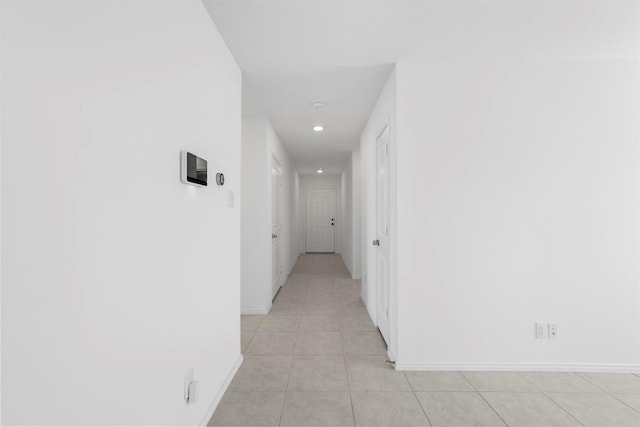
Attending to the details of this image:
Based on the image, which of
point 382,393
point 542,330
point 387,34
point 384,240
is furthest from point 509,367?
point 387,34

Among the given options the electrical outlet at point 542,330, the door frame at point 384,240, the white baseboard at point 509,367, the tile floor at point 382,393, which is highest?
the door frame at point 384,240

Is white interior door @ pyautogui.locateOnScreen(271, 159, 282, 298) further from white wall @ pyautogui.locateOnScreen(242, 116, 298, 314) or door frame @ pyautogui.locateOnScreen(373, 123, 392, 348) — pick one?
door frame @ pyautogui.locateOnScreen(373, 123, 392, 348)

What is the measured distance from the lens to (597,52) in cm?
231

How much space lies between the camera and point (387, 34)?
81.7 inches

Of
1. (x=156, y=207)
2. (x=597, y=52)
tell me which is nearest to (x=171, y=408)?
(x=156, y=207)

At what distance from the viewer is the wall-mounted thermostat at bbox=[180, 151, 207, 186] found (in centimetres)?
149

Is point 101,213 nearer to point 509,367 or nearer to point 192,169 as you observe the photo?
point 192,169

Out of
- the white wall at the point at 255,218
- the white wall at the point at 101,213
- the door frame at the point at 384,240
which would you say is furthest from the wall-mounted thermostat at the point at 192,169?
the white wall at the point at 255,218

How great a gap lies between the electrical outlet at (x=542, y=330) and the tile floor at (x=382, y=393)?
0.27m

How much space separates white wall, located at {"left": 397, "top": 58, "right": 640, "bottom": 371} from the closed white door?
23.3 ft

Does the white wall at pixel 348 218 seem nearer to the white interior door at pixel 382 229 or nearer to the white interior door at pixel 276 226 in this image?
the white interior door at pixel 276 226

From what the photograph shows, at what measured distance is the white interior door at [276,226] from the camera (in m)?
4.36

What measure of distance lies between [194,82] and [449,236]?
1.99 m

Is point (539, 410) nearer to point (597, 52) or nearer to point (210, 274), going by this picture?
point (210, 274)
